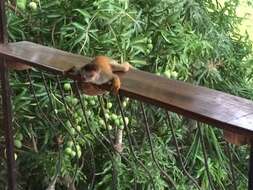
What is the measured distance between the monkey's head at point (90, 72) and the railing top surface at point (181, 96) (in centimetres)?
5

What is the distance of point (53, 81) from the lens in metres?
1.77

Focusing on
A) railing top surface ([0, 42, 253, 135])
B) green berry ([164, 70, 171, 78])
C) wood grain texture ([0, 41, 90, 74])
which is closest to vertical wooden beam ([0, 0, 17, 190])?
wood grain texture ([0, 41, 90, 74])

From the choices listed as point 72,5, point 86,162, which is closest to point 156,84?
point 72,5

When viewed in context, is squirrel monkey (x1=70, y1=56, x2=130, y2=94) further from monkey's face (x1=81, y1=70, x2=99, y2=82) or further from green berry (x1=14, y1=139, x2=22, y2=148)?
green berry (x1=14, y1=139, x2=22, y2=148)

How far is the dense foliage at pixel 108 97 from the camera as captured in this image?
1.73 metres

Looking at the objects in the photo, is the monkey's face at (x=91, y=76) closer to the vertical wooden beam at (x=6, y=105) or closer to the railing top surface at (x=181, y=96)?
the railing top surface at (x=181, y=96)

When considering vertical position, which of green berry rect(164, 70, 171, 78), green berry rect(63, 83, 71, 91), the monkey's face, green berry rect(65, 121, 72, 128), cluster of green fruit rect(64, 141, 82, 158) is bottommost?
cluster of green fruit rect(64, 141, 82, 158)

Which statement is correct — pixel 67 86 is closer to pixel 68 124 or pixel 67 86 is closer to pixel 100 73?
pixel 68 124

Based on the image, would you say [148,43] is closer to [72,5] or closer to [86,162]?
[72,5]

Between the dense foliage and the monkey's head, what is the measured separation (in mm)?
534

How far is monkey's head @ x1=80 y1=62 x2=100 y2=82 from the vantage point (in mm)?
1052

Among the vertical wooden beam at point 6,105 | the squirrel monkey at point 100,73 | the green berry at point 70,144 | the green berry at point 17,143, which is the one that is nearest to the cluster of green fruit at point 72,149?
the green berry at point 70,144

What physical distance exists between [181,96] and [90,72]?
18 centimetres

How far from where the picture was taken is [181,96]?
982mm
